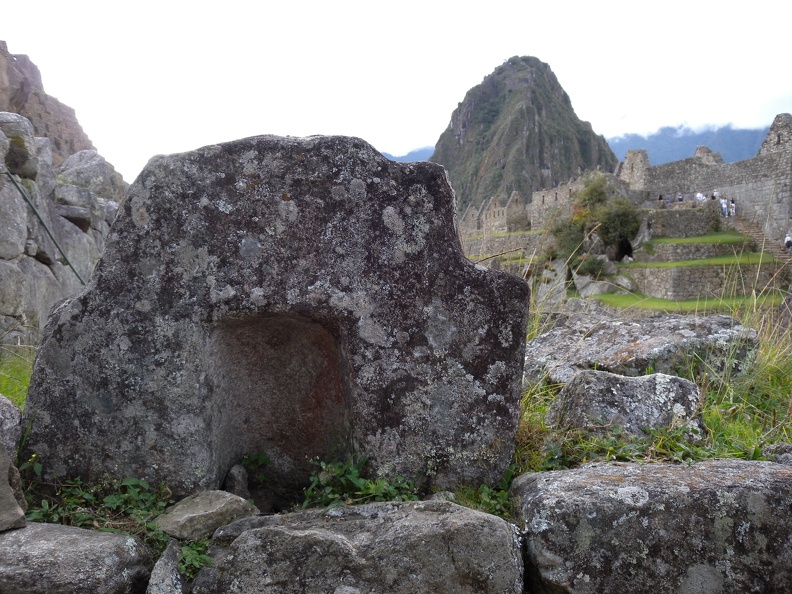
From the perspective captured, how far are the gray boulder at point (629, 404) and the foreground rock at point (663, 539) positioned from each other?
29.0 inches

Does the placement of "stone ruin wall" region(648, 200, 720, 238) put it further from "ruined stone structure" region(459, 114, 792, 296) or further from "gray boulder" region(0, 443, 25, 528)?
"gray boulder" region(0, 443, 25, 528)

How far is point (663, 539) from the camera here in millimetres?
1930

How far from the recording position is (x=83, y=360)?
2.21m

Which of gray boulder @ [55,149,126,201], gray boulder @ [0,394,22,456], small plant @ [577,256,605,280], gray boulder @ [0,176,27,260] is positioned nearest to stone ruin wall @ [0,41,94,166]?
gray boulder @ [55,149,126,201]

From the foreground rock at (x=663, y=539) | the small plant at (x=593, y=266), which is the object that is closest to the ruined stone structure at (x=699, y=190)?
the small plant at (x=593, y=266)

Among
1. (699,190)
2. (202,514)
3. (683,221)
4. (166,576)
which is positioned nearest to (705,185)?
(699,190)

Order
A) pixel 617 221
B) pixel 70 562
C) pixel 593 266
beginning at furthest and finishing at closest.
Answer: pixel 617 221 < pixel 593 266 < pixel 70 562

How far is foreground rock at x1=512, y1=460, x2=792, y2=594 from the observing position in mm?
1899

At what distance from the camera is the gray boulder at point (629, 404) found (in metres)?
2.77

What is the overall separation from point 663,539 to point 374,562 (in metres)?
0.98

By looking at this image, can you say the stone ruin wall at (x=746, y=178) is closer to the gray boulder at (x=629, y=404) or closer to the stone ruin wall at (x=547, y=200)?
the stone ruin wall at (x=547, y=200)

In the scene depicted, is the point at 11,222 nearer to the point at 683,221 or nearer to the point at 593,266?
the point at 593,266

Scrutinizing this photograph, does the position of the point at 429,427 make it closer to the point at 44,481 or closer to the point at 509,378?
the point at 509,378

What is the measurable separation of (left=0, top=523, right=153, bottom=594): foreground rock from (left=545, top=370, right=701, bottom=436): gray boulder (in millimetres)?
1982
